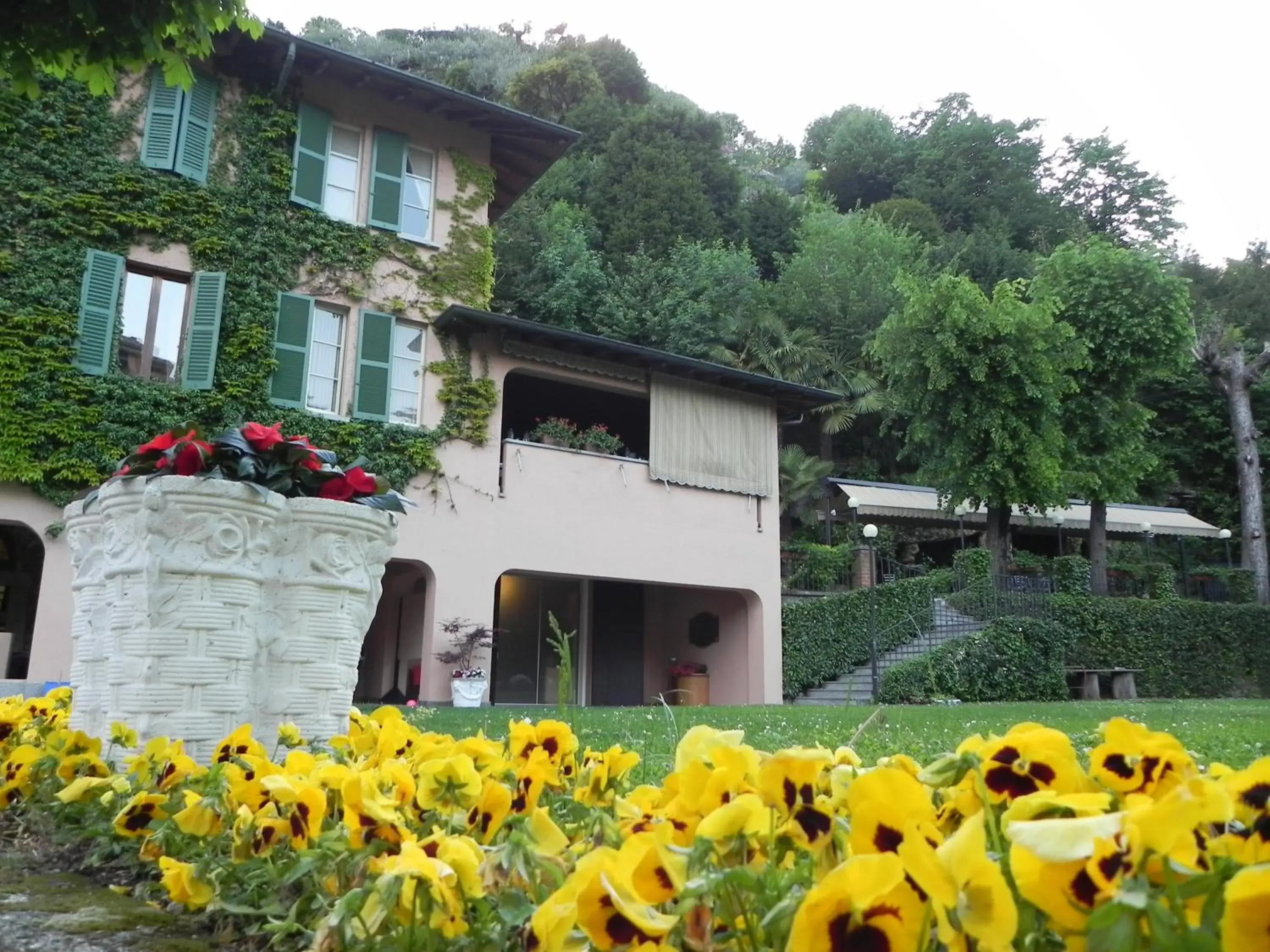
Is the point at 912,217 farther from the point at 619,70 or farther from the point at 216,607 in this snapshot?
the point at 216,607

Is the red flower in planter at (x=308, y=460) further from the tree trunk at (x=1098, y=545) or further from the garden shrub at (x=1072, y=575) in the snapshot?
the tree trunk at (x=1098, y=545)

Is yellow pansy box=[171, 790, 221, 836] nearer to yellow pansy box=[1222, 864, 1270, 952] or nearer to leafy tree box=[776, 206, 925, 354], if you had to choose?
yellow pansy box=[1222, 864, 1270, 952]

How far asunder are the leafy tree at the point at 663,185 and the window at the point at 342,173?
64.7 ft

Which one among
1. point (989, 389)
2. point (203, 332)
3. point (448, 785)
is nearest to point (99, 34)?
point (448, 785)

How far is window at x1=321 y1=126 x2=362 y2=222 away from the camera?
1392cm

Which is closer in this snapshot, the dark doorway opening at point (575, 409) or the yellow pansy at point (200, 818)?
the yellow pansy at point (200, 818)

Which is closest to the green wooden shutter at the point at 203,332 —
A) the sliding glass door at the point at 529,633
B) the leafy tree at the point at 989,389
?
the sliding glass door at the point at 529,633

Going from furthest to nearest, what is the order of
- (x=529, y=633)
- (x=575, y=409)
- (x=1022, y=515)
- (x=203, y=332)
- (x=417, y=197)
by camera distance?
(x=1022, y=515) → (x=575, y=409) → (x=529, y=633) → (x=417, y=197) → (x=203, y=332)

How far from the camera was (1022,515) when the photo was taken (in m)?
26.5

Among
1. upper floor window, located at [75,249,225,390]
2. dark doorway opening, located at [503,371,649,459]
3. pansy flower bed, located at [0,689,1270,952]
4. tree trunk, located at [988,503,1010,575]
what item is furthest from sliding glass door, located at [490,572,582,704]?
pansy flower bed, located at [0,689,1270,952]

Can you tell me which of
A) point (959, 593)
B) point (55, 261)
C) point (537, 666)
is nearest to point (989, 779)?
point (55, 261)

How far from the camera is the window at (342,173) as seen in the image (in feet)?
45.7

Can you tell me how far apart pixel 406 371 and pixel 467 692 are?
467 centimetres

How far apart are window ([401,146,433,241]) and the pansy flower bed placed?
43.6 ft
